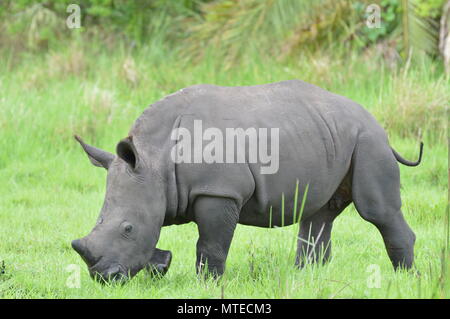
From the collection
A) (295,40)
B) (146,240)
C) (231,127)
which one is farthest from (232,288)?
(295,40)

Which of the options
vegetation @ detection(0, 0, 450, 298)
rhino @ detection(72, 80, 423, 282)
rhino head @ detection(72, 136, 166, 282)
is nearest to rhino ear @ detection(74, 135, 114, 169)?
rhino @ detection(72, 80, 423, 282)

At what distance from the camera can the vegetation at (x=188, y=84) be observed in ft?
16.0

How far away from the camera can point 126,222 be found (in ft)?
14.5

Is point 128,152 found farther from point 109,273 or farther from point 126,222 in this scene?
point 109,273

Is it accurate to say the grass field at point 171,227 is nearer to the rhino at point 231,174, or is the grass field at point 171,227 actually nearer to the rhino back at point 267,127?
the rhino at point 231,174

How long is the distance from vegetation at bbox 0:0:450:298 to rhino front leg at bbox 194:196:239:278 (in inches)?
4.9

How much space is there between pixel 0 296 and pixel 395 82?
609 cm

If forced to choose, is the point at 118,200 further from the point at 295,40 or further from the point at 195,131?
the point at 295,40

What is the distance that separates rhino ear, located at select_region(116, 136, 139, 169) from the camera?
14.3ft

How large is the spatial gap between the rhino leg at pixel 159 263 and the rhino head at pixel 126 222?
31 cm

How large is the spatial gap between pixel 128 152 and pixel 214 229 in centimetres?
64

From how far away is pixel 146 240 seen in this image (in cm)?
447

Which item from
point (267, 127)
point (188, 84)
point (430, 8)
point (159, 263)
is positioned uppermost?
point (430, 8)

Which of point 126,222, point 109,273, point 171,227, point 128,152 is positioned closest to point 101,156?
point 128,152
